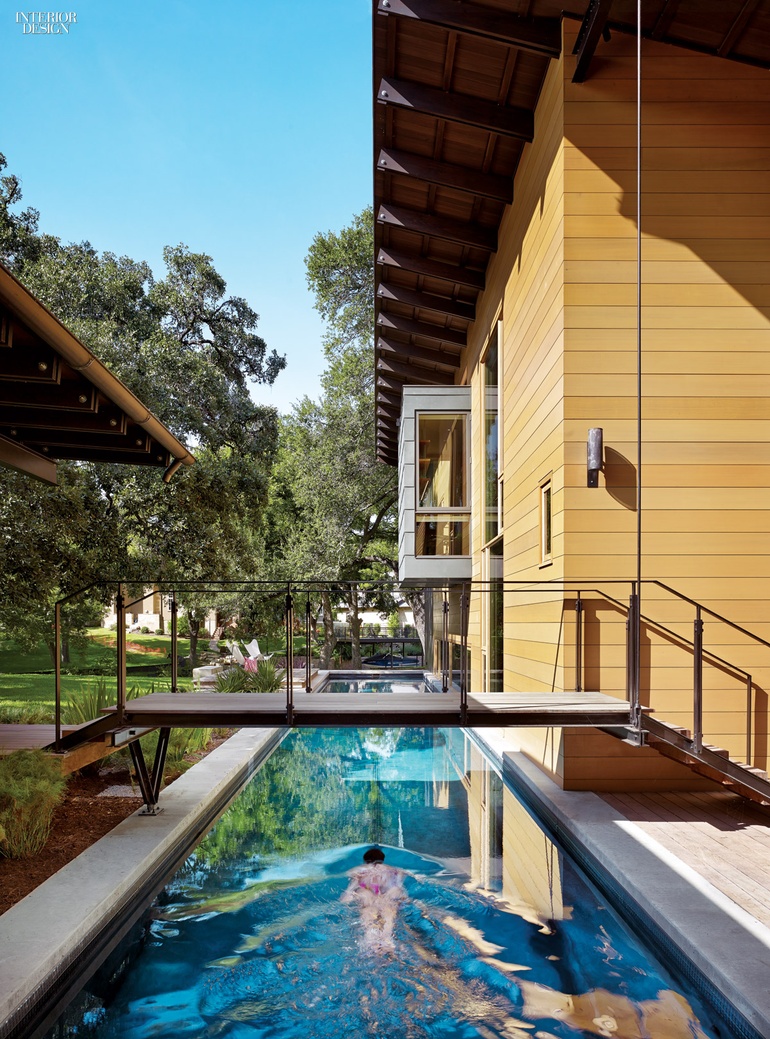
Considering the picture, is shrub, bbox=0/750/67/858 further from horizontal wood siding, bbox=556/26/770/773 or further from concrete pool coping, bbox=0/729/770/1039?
horizontal wood siding, bbox=556/26/770/773

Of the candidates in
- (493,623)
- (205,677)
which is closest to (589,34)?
(493,623)

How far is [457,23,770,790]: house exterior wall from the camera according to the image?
6.17 meters

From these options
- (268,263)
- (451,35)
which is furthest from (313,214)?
(451,35)

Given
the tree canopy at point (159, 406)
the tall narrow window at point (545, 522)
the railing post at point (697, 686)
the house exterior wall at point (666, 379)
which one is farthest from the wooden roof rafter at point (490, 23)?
the tree canopy at point (159, 406)

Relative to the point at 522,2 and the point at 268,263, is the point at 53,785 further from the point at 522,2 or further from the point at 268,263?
the point at 268,263

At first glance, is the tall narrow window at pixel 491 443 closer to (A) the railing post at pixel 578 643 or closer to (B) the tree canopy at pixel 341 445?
(A) the railing post at pixel 578 643

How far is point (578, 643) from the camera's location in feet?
20.3

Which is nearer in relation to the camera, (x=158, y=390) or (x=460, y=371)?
(x=158, y=390)

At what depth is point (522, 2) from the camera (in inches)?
249

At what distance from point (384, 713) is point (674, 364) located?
132 inches

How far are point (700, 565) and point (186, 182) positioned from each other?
120ft

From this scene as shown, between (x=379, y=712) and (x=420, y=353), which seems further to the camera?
(x=420, y=353)

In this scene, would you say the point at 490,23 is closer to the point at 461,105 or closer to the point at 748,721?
the point at 461,105

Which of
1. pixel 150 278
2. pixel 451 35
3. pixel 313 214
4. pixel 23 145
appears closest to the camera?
pixel 451 35
